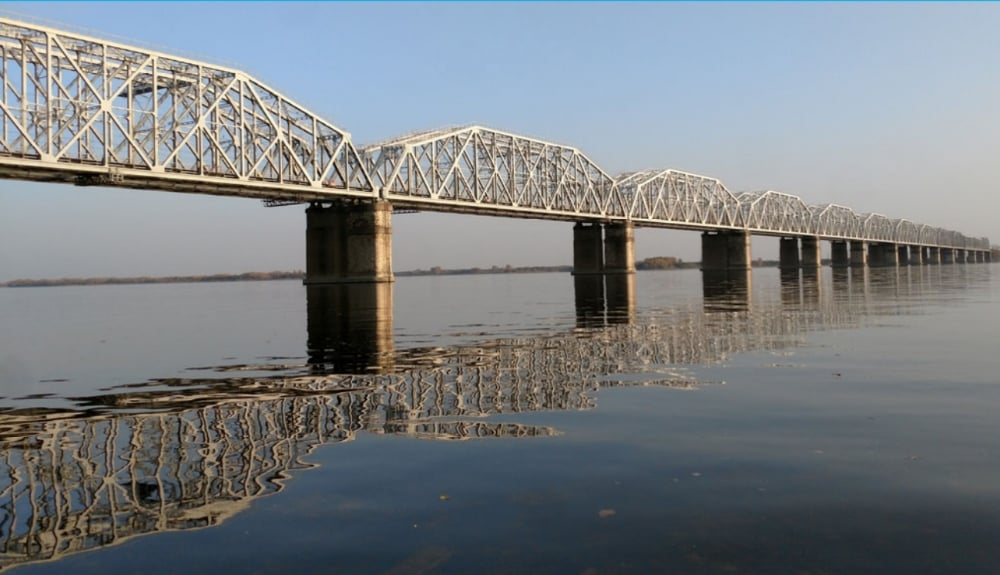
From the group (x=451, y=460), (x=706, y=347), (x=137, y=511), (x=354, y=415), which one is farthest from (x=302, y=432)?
(x=706, y=347)

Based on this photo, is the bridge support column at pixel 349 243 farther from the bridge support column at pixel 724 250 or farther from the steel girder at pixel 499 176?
the bridge support column at pixel 724 250

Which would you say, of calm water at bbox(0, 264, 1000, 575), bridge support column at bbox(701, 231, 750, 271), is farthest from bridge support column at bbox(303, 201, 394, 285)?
bridge support column at bbox(701, 231, 750, 271)

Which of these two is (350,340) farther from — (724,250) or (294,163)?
(724,250)

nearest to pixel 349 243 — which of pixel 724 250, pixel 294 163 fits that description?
pixel 294 163

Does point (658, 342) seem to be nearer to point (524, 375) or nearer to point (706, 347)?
point (706, 347)

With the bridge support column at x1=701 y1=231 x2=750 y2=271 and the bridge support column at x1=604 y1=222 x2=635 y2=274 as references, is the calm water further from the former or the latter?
the bridge support column at x1=701 y1=231 x2=750 y2=271

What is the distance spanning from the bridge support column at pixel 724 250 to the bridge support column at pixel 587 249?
157ft

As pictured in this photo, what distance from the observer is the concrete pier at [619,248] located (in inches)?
5384

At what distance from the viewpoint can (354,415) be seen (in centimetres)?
1180

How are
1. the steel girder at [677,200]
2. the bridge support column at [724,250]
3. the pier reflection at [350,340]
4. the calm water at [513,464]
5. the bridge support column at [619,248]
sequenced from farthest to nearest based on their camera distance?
1. the bridge support column at [724,250]
2. the steel girder at [677,200]
3. the bridge support column at [619,248]
4. the pier reflection at [350,340]
5. the calm water at [513,464]

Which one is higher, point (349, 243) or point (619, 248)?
point (619, 248)

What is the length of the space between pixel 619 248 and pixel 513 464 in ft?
440

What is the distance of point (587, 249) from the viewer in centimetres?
13900

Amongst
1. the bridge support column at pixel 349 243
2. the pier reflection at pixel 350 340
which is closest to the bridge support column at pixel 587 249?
the bridge support column at pixel 349 243
